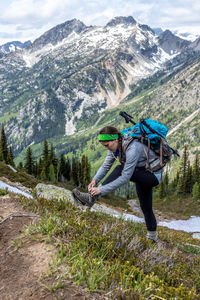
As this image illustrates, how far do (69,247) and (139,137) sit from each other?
3.12m

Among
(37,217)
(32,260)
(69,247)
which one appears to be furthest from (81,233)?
(37,217)

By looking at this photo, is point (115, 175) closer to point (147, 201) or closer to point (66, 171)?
point (147, 201)

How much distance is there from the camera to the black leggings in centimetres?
609

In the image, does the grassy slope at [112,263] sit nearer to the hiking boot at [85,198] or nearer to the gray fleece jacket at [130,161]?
the hiking boot at [85,198]

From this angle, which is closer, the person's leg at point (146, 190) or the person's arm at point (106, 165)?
the person's leg at point (146, 190)

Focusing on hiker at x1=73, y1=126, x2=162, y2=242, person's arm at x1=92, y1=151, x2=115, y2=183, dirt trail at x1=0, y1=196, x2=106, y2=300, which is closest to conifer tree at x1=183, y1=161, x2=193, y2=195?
hiker at x1=73, y1=126, x2=162, y2=242

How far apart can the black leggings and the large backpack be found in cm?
24

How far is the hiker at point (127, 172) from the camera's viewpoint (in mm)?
5688

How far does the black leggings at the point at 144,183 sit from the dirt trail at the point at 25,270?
99.3 inches

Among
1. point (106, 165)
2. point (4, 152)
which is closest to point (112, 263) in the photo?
point (106, 165)

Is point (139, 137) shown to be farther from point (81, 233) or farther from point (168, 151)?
point (81, 233)

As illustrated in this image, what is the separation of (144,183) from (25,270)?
3.67 metres

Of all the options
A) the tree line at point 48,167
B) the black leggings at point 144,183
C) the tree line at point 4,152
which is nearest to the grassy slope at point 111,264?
the black leggings at point 144,183

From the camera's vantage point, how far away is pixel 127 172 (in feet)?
18.7
